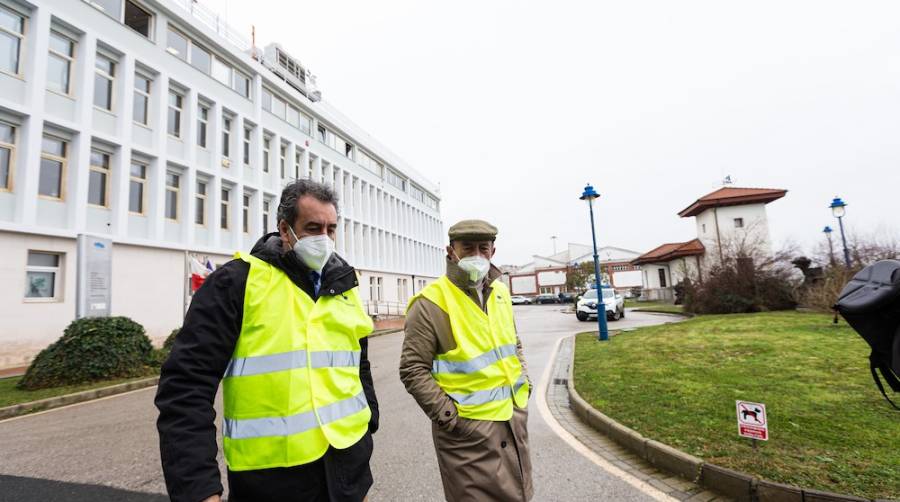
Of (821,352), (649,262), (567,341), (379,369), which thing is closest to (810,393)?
(821,352)

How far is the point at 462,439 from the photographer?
231 centimetres

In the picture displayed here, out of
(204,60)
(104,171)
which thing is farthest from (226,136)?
(104,171)

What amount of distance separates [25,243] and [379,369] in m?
11.9

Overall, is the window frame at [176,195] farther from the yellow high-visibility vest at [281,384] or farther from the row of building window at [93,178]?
the yellow high-visibility vest at [281,384]

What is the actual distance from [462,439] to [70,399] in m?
9.23

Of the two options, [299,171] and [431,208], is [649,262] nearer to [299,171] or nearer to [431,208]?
[431,208]

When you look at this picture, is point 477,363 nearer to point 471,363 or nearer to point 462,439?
point 471,363

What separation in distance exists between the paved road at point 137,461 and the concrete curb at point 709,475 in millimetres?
530

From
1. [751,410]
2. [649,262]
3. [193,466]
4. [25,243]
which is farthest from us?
[649,262]

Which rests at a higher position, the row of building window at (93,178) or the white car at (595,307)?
the row of building window at (93,178)

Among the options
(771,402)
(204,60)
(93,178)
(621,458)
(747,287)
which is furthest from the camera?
(747,287)

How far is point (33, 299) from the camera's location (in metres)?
12.9

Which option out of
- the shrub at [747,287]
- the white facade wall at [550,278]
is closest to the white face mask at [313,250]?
the shrub at [747,287]

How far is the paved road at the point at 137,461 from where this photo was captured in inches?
145
